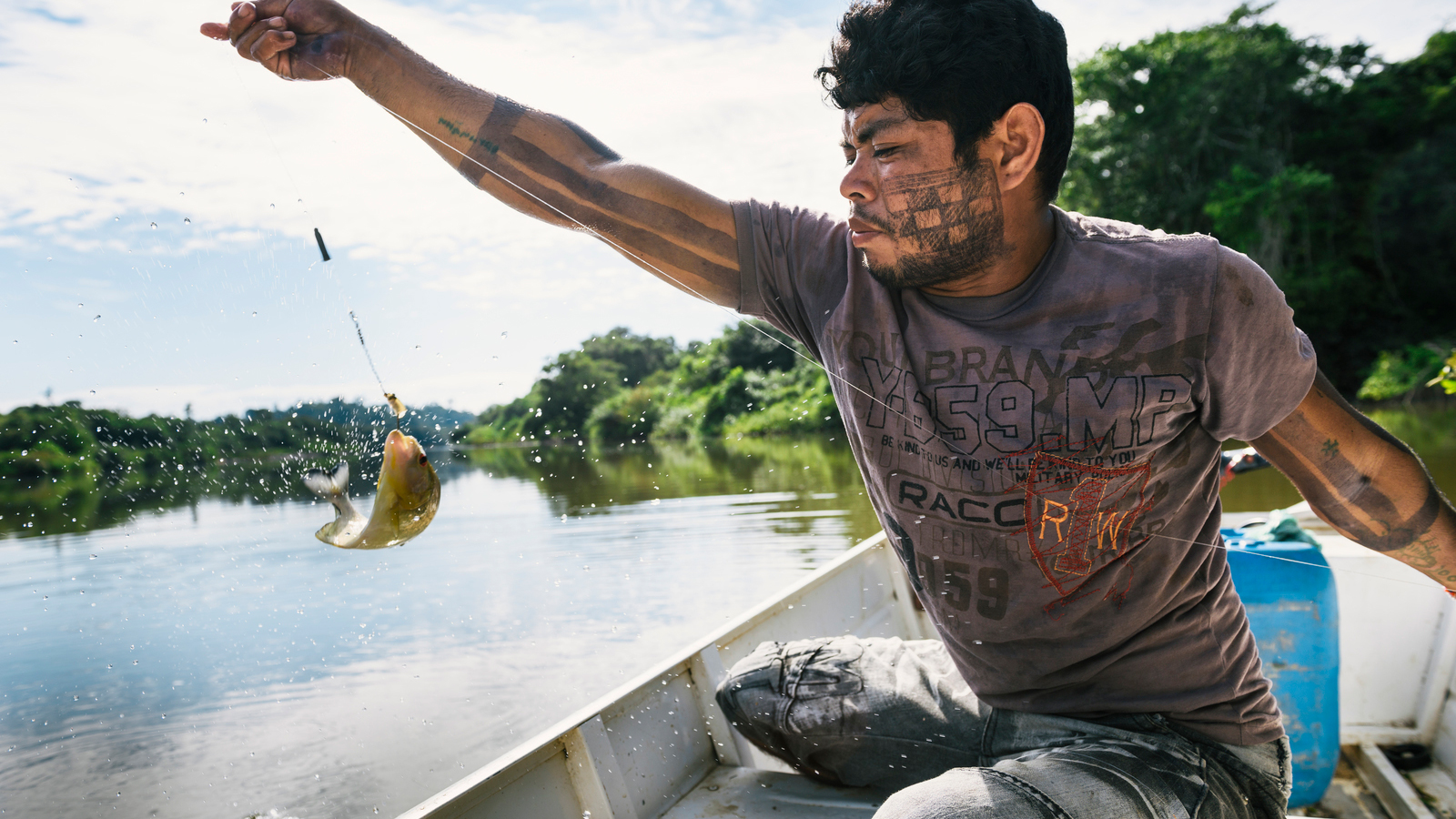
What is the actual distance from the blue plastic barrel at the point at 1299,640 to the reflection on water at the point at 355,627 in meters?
1.47

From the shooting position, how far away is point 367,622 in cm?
706

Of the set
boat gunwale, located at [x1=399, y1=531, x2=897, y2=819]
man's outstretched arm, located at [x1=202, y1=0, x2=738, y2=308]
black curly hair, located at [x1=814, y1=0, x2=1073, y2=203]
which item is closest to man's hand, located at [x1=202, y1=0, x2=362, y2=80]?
man's outstretched arm, located at [x1=202, y1=0, x2=738, y2=308]

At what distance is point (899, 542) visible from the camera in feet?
5.11

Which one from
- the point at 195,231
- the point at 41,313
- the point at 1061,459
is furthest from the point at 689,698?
the point at 41,313

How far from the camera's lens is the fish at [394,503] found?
5.31 ft

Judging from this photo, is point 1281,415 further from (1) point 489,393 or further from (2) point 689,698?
(2) point 689,698

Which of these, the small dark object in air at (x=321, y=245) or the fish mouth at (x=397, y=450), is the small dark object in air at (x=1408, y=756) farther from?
the small dark object in air at (x=321, y=245)

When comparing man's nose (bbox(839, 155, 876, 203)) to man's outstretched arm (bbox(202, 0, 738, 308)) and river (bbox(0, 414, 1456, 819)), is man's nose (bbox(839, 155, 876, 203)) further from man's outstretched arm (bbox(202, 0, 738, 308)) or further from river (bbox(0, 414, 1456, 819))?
river (bbox(0, 414, 1456, 819))

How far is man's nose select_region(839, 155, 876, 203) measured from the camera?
141cm

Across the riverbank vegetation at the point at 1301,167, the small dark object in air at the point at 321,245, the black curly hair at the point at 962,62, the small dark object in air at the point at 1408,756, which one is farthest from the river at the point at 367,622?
the riverbank vegetation at the point at 1301,167

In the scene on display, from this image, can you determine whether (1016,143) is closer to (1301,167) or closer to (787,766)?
(787,766)

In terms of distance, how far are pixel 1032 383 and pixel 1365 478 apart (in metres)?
0.67

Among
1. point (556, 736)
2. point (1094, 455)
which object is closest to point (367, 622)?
point (556, 736)

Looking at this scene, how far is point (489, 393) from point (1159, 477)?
132cm
